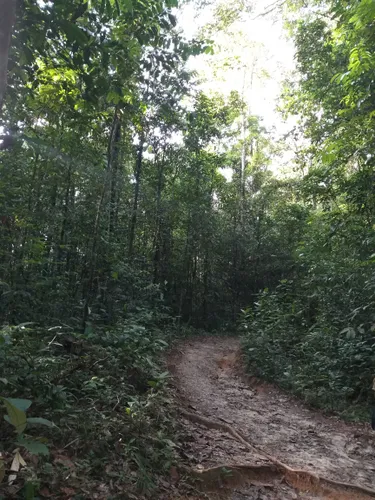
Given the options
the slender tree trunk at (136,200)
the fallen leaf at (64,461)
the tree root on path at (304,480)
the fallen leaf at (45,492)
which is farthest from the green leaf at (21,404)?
the slender tree trunk at (136,200)

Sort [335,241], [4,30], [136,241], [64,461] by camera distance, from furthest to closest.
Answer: [136,241], [335,241], [64,461], [4,30]

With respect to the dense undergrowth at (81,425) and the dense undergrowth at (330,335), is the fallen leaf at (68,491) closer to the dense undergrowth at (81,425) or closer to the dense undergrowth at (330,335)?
the dense undergrowth at (81,425)

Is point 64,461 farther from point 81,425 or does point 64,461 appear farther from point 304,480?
point 304,480

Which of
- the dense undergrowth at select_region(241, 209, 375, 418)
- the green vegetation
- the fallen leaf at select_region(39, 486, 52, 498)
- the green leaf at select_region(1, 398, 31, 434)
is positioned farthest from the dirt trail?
the green leaf at select_region(1, 398, 31, 434)

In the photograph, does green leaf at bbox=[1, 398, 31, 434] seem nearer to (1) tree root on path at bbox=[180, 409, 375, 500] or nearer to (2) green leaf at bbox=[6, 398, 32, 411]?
(2) green leaf at bbox=[6, 398, 32, 411]

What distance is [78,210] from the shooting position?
8.66 meters

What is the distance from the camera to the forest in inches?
127

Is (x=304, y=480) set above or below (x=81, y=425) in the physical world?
below

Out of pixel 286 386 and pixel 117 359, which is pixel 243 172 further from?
pixel 117 359

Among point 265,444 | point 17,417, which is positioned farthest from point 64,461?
point 265,444

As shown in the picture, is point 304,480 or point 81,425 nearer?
point 81,425

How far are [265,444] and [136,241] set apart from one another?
10.7 m

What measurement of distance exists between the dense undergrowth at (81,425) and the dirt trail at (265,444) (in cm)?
56

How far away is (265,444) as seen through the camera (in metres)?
5.29
